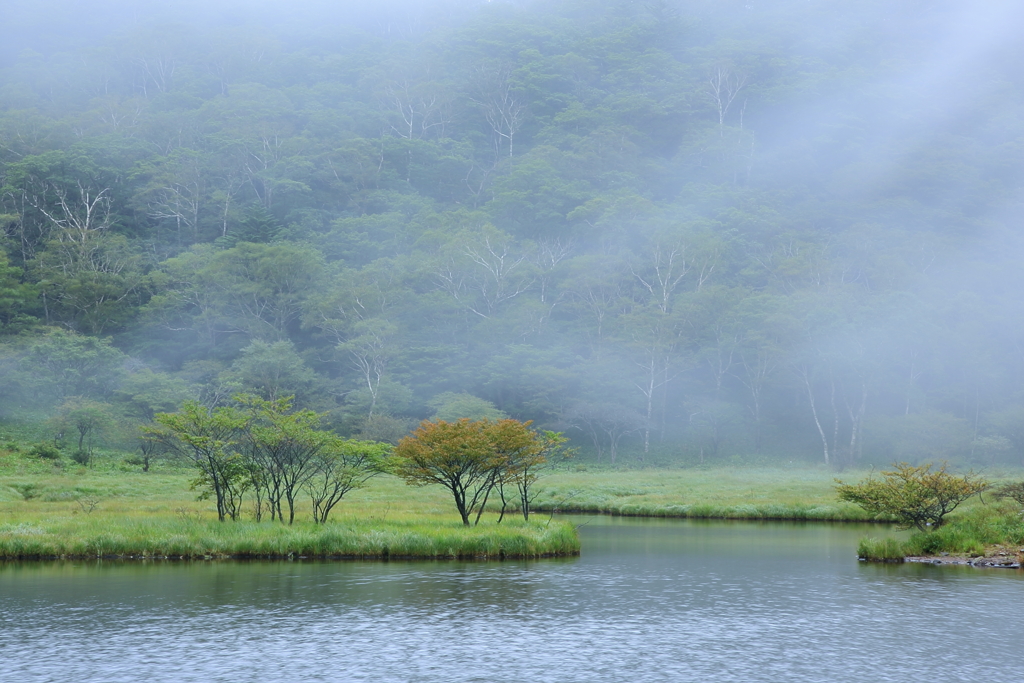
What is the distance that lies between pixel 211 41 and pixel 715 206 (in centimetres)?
10671

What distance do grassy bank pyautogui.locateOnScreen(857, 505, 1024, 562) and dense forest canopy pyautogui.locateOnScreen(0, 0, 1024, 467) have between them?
5435 centimetres

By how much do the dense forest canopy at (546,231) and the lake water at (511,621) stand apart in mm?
54724

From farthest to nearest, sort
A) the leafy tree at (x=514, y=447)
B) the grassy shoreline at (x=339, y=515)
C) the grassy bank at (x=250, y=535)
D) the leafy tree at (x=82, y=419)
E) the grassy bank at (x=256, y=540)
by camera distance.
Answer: the leafy tree at (x=82, y=419), the leafy tree at (x=514, y=447), the grassy shoreline at (x=339, y=515), the grassy bank at (x=250, y=535), the grassy bank at (x=256, y=540)

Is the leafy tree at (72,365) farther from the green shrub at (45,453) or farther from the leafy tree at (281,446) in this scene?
the leafy tree at (281,446)

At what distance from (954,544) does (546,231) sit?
96.4 meters

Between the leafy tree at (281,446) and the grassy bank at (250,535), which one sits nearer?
the grassy bank at (250,535)

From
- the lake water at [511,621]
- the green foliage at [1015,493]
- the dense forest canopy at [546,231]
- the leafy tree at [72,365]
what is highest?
the dense forest canopy at [546,231]

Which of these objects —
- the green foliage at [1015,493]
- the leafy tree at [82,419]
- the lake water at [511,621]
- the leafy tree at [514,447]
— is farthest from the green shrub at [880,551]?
the leafy tree at [82,419]

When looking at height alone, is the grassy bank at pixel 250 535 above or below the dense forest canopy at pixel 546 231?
below

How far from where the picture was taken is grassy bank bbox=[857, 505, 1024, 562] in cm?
2905

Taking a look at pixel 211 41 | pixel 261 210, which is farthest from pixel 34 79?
pixel 261 210

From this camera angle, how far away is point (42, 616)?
1919 centimetres

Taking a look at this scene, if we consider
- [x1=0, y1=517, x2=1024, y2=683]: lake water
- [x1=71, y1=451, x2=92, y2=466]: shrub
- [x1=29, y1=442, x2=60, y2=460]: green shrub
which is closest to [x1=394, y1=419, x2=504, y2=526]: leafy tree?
[x1=0, y1=517, x2=1024, y2=683]: lake water

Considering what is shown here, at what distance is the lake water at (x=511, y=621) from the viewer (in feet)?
52.5
